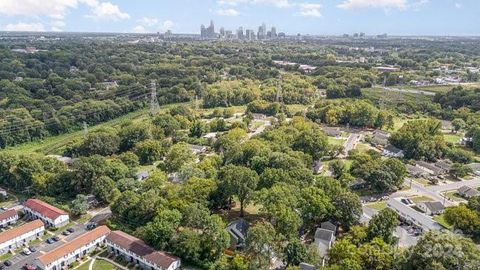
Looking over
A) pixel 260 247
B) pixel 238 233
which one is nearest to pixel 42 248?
pixel 238 233

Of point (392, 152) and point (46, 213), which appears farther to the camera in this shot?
point (392, 152)

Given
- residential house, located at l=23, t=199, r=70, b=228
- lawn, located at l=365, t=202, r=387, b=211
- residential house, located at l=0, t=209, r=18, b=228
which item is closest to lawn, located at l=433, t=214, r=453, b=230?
lawn, located at l=365, t=202, r=387, b=211

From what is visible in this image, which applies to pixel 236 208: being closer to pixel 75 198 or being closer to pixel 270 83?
pixel 75 198

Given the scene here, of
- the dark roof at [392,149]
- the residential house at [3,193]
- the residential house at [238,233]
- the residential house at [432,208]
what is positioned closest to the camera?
the residential house at [238,233]

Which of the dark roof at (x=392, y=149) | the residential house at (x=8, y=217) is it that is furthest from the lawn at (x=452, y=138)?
the residential house at (x=8, y=217)

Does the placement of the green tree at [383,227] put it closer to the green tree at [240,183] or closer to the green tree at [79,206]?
the green tree at [240,183]

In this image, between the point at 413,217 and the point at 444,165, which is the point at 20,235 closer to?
the point at 413,217
